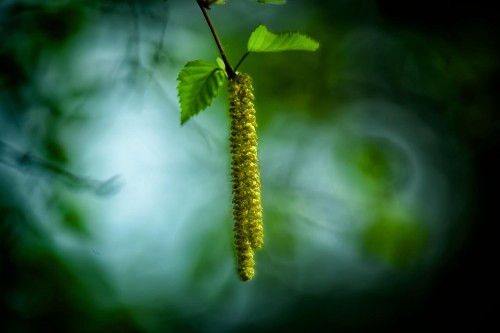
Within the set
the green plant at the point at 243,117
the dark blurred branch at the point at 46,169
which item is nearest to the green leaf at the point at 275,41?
the green plant at the point at 243,117

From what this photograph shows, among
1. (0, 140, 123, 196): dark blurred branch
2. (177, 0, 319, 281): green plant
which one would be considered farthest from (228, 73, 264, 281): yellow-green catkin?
(0, 140, 123, 196): dark blurred branch

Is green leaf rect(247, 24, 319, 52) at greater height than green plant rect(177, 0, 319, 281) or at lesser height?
greater

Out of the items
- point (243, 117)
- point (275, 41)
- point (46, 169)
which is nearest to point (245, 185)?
point (243, 117)

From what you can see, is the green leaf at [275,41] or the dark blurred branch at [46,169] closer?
the green leaf at [275,41]

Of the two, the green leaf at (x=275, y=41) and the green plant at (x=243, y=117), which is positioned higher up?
the green leaf at (x=275, y=41)

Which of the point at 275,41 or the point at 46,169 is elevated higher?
the point at 275,41

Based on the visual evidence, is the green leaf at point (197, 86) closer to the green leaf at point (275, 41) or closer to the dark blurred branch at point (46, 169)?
the green leaf at point (275, 41)

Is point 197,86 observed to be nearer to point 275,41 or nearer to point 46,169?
point 275,41

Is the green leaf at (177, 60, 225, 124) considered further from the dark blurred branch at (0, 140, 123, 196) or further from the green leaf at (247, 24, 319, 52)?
the dark blurred branch at (0, 140, 123, 196)

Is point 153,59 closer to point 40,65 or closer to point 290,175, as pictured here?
point 40,65
